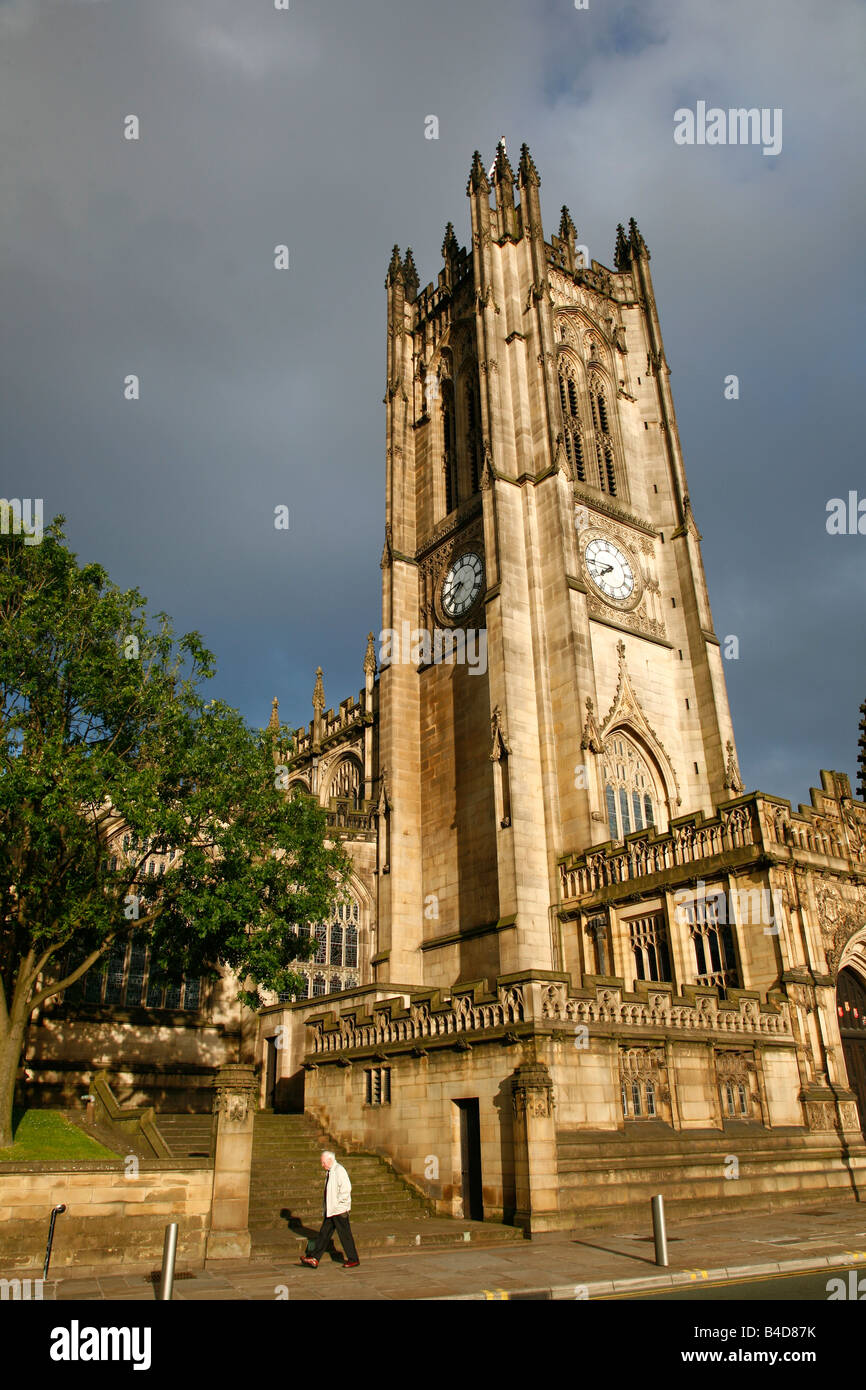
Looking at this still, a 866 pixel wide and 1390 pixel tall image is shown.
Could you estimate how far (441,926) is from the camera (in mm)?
32594

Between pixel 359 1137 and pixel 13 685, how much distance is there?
11742mm

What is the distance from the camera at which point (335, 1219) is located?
12070 millimetres

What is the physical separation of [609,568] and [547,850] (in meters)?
12.8

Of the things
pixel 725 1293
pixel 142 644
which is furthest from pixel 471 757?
pixel 725 1293

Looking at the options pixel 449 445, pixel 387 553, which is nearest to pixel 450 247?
pixel 449 445

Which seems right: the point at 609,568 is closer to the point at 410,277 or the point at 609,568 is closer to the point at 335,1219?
the point at 410,277

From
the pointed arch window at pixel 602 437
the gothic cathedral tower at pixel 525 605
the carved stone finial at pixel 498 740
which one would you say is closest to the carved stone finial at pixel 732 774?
the gothic cathedral tower at pixel 525 605

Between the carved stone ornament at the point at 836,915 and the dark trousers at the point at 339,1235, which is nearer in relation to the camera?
the dark trousers at the point at 339,1235

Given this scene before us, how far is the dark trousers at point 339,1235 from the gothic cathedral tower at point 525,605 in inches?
614

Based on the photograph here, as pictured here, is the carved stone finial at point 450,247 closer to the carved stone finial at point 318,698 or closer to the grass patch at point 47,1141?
the carved stone finial at point 318,698

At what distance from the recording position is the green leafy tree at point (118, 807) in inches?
680

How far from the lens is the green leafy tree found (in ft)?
56.7

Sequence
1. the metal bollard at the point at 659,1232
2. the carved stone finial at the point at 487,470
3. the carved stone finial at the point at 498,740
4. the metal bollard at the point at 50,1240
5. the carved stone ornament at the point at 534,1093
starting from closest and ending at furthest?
the metal bollard at the point at 659,1232 < the metal bollard at the point at 50,1240 < the carved stone ornament at the point at 534,1093 < the carved stone finial at the point at 498,740 < the carved stone finial at the point at 487,470
